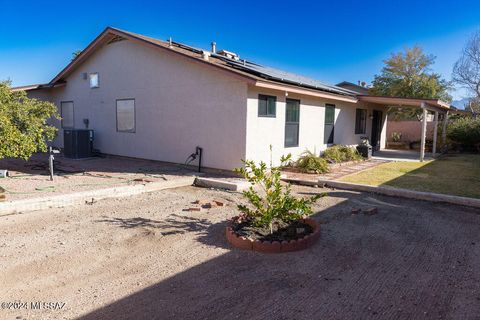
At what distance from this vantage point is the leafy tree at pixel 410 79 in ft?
92.9

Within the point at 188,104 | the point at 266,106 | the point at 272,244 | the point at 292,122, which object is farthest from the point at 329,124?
the point at 272,244

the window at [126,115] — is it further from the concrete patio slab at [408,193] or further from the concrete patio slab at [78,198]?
the concrete patio slab at [408,193]

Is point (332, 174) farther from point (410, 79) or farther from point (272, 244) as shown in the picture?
point (410, 79)

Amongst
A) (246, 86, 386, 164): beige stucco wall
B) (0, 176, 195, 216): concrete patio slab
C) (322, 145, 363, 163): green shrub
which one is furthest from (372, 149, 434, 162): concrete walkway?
(0, 176, 195, 216): concrete patio slab

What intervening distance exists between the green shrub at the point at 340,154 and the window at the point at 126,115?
23.2 feet

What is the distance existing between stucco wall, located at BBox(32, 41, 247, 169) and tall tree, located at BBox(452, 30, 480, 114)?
26.7 m

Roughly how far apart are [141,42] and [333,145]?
8.02 meters

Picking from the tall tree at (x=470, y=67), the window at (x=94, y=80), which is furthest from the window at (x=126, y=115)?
the tall tree at (x=470, y=67)

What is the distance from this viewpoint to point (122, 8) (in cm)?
1392

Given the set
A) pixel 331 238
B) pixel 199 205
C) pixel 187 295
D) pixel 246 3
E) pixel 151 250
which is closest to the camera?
pixel 187 295

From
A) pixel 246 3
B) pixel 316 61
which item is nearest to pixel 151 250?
pixel 246 3

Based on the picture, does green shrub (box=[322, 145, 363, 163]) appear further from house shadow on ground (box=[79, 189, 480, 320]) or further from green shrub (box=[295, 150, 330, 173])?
house shadow on ground (box=[79, 189, 480, 320])

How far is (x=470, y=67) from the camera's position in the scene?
1089 inches

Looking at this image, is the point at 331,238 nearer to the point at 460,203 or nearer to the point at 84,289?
the point at 84,289
